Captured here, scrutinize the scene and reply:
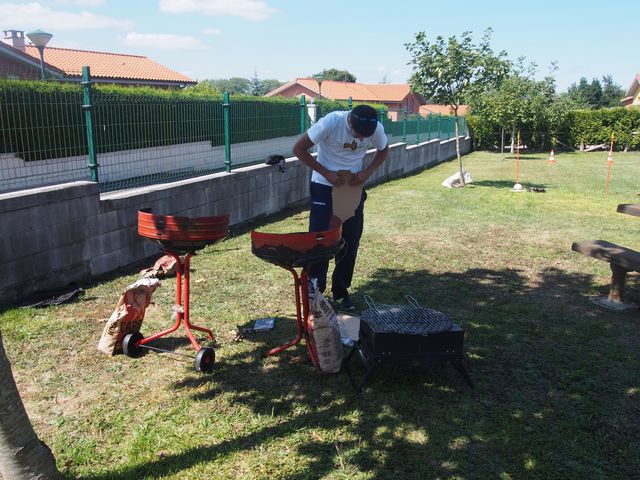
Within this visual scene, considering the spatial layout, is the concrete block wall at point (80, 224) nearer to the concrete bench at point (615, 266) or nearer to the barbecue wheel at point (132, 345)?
the barbecue wheel at point (132, 345)

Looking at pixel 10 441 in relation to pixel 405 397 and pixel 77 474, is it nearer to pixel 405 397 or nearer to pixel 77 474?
pixel 77 474

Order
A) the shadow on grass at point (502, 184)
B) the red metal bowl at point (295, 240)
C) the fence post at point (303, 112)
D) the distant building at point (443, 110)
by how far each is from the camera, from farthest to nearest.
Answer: the distant building at point (443, 110), the shadow on grass at point (502, 184), the fence post at point (303, 112), the red metal bowl at point (295, 240)

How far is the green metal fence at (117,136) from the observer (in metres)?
5.54

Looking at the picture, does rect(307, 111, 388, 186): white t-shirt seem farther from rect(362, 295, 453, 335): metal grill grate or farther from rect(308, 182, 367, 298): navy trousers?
rect(362, 295, 453, 335): metal grill grate

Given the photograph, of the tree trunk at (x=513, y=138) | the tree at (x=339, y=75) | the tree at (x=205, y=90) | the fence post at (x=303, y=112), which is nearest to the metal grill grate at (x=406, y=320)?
the fence post at (x=303, y=112)

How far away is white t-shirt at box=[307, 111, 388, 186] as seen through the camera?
438 cm

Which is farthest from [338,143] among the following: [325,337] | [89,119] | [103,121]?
[103,121]

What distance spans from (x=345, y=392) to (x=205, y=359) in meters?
1.02

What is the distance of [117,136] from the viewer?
22.3 ft

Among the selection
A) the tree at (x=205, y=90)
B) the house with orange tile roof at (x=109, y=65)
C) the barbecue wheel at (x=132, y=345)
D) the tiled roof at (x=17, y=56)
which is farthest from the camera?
the house with orange tile roof at (x=109, y=65)

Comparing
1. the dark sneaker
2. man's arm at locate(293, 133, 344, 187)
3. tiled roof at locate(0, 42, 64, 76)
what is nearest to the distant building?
the dark sneaker

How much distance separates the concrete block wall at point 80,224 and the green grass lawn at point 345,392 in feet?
1.22

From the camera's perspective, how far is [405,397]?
3.52 metres

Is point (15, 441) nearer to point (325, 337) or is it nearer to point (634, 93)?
point (325, 337)
